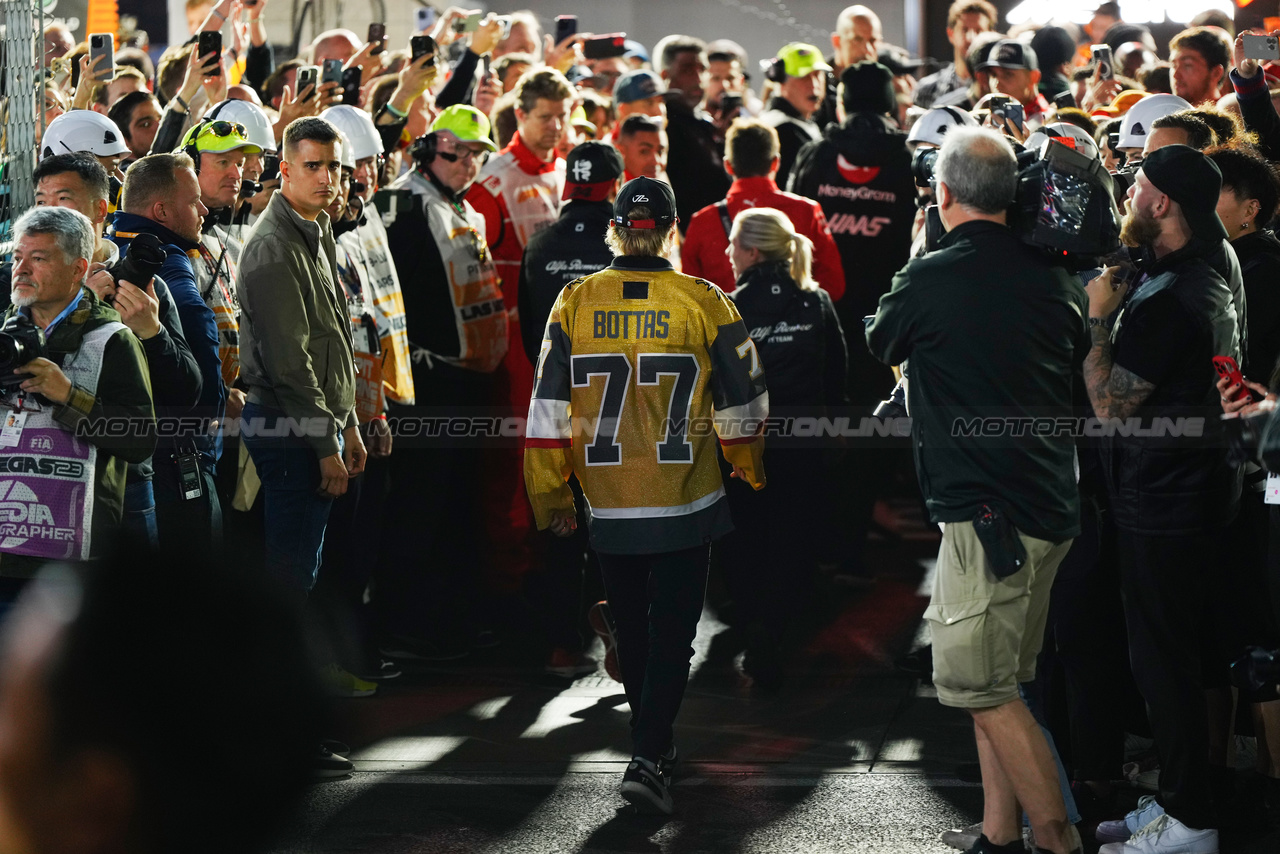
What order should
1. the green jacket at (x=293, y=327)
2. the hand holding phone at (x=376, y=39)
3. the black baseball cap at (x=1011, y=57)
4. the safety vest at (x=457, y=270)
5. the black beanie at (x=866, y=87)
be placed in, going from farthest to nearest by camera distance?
1. the black baseball cap at (x=1011, y=57)
2. the hand holding phone at (x=376, y=39)
3. the black beanie at (x=866, y=87)
4. the safety vest at (x=457, y=270)
5. the green jacket at (x=293, y=327)

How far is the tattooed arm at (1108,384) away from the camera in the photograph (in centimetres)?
429

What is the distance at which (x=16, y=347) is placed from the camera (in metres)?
4.04

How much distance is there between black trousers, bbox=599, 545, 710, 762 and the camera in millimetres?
5020

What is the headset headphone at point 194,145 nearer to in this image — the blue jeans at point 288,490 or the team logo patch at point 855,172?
the blue jeans at point 288,490

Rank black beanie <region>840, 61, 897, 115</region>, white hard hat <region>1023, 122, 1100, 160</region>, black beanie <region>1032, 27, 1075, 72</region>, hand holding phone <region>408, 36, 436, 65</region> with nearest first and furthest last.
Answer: white hard hat <region>1023, 122, 1100, 160</region> < hand holding phone <region>408, 36, 436, 65</region> < black beanie <region>840, 61, 897, 115</region> < black beanie <region>1032, 27, 1075, 72</region>

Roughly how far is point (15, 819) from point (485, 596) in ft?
20.3

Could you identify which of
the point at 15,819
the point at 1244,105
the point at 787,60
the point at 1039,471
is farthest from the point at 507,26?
the point at 15,819

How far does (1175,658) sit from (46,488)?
338 cm

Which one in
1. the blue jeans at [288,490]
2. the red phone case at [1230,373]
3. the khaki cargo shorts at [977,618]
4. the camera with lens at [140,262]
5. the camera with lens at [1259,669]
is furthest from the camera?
the blue jeans at [288,490]

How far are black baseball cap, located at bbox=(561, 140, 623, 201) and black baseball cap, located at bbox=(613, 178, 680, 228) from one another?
138 centimetres

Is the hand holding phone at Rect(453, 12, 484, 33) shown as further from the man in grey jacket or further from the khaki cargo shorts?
the khaki cargo shorts

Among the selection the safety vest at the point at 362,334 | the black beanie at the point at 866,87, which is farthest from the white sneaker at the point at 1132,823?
the black beanie at the point at 866,87

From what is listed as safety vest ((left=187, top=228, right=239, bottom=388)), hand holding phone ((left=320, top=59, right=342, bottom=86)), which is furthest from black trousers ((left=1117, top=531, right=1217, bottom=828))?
hand holding phone ((left=320, top=59, right=342, bottom=86))

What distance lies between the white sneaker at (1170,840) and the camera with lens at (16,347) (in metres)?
3.56
